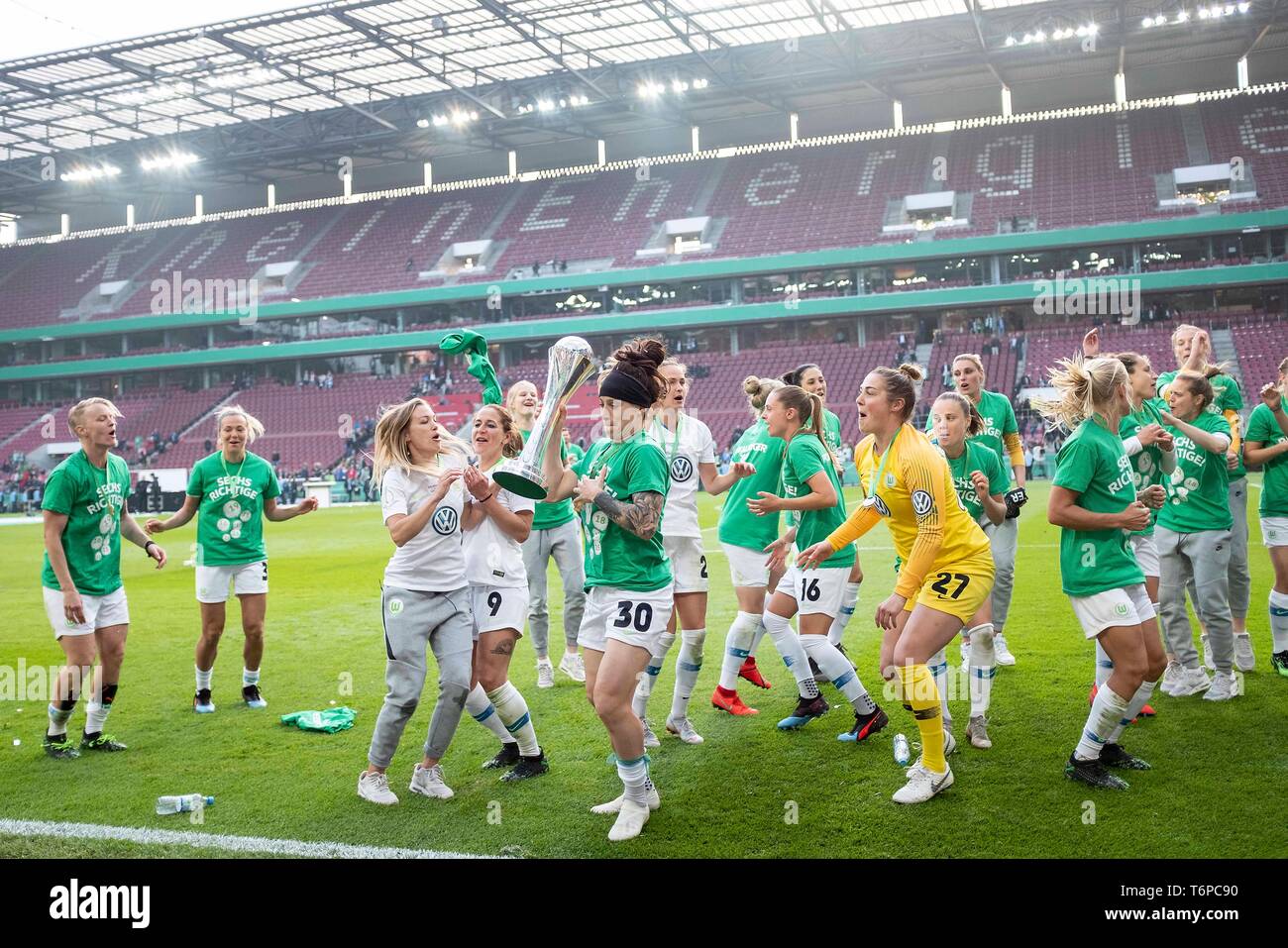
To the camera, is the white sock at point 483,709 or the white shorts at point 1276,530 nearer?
the white sock at point 483,709

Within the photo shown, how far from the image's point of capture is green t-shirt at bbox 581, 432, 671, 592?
4.55m

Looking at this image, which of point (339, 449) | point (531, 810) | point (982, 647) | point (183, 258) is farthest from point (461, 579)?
point (183, 258)

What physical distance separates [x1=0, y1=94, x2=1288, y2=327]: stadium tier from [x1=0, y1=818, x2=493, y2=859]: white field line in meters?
44.0

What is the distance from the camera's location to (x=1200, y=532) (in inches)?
261

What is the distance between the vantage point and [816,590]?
5.84 meters

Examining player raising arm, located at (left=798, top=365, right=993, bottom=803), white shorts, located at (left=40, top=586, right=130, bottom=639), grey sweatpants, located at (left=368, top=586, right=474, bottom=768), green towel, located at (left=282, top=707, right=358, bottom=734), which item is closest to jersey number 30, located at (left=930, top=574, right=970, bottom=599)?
player raising arm, located at (left=798, top=365, right=993, bottom=803)

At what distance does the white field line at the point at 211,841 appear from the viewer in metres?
4.42

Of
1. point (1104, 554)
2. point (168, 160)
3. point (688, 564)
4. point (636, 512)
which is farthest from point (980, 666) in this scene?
point (168, 160)

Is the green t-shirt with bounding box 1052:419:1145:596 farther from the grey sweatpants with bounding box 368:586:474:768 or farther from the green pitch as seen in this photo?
the grey sweatpants with bounding box 368:586:474:768

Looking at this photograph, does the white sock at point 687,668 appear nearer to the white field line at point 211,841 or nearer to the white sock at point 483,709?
the white sock at point 483,709

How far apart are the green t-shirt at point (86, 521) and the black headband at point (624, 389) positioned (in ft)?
11.1

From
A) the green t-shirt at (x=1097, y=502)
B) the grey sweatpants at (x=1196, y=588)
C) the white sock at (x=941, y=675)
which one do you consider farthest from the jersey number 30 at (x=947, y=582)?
the grey sweatpants at (x=1196, y=588)

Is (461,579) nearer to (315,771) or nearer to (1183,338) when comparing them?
(315,771)

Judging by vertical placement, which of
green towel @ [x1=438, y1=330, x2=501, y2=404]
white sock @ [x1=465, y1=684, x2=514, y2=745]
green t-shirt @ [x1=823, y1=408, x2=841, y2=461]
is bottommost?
white sock @ [x1=465, y1=684, x2=514, y2=745]
